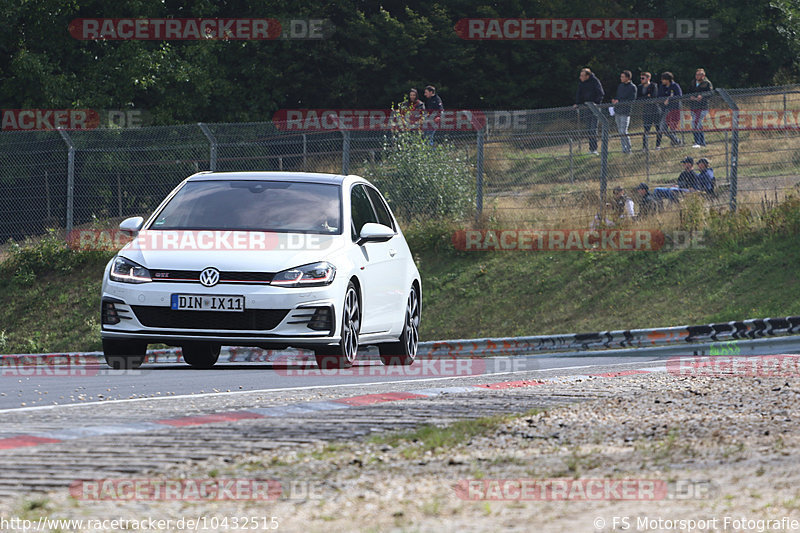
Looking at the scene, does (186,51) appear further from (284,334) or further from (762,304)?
(284,334)

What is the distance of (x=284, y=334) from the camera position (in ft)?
34.5

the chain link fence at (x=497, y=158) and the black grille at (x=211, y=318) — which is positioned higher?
the chain link fence at (x=497, y=158)

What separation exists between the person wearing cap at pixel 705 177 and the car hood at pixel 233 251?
12159mm

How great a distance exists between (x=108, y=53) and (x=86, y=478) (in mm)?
36084

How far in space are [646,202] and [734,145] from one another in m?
1.81

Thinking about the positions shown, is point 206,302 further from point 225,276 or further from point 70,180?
point 70,180

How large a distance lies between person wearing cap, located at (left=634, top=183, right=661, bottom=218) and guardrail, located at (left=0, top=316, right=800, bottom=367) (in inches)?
225

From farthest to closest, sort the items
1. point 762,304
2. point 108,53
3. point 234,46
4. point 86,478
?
point 234,46 < point 108,53 < point 762,304 < point 86,478

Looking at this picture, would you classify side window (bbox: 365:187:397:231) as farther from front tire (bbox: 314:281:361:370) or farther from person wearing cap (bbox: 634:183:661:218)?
person wearing cap (bbox: 634:183:661:218)

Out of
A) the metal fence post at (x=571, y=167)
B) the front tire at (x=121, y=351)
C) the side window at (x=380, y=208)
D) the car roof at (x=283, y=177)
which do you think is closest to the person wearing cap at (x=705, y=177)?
the metal fence post at (x=571, y=167)

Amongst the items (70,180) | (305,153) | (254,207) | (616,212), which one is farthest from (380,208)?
(70,180)

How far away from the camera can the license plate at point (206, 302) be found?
10.4 m

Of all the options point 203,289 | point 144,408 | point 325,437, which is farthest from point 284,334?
point 325,437

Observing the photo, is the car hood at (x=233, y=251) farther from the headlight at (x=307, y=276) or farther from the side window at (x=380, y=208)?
the side window at (x=380, y=208)
